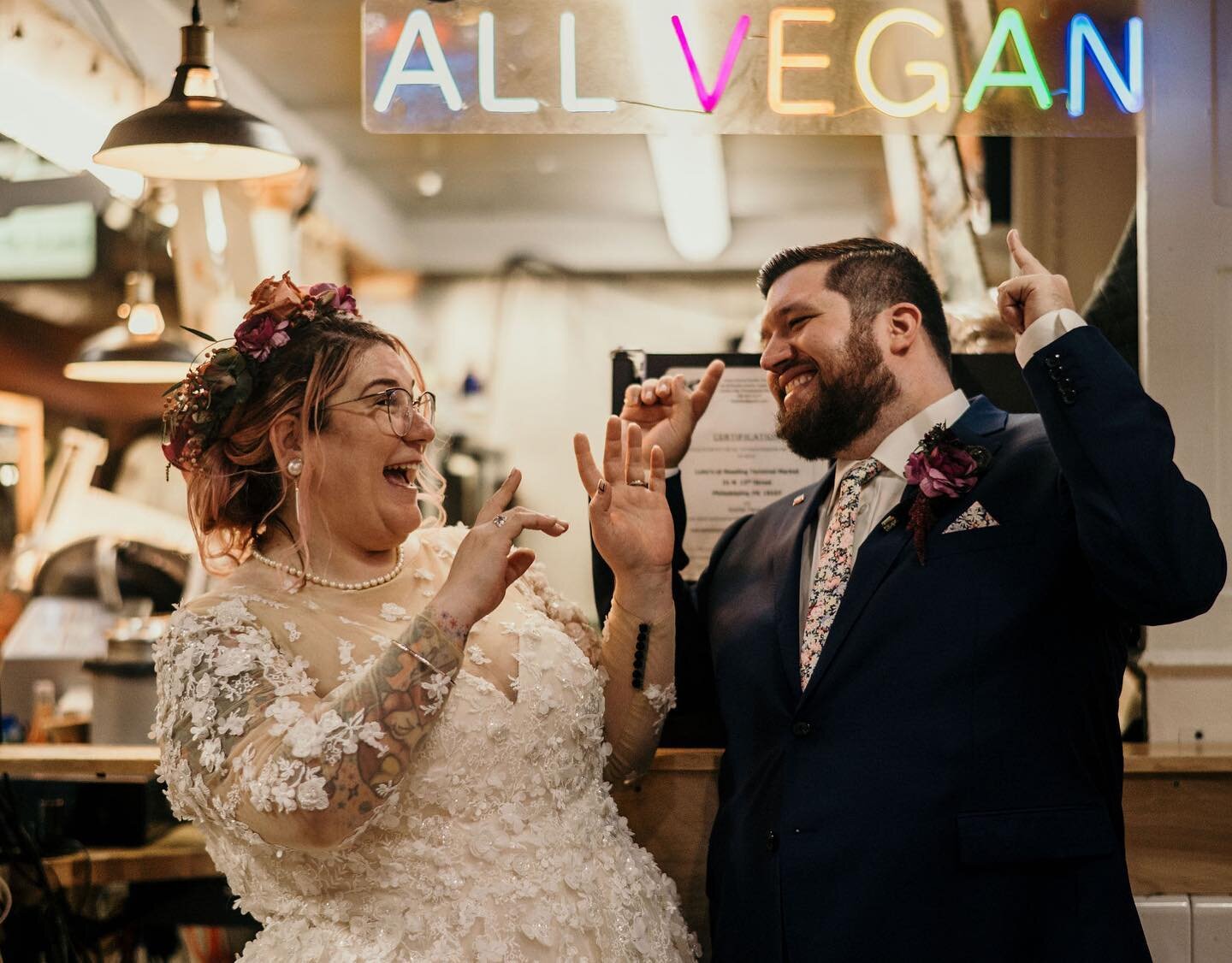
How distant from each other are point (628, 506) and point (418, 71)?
1.42 meters

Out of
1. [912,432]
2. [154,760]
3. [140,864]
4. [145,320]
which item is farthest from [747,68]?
[140,864]

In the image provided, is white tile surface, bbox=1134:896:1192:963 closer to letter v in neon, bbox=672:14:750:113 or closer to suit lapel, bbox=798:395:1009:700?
suit lapel, bbox=798:395:1009:700

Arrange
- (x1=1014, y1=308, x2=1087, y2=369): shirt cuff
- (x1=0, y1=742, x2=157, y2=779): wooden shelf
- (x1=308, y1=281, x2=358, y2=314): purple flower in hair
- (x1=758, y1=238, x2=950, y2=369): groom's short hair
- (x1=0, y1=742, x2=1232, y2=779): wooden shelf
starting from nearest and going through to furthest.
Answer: (x1=1014, y1=308, x2=1087, y2=369): shirt cuff
(x1=308, y1=281, x2=358, y2=314): purple flower in hair
(x1=758, y1=238, x2=950, y2=369): groom's short hair
(x1=0, y1=742, x2=1232, y2=779): wooden shelf
(x1=0, y1=742, x2=157, y2=779): wooden shelf

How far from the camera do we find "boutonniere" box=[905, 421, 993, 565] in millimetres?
2012

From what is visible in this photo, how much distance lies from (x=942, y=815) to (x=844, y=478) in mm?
643

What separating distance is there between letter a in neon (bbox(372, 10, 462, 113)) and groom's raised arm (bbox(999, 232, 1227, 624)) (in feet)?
5.77

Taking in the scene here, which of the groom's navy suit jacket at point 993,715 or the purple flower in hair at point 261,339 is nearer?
the groom's navy suit jacket at point 993,715

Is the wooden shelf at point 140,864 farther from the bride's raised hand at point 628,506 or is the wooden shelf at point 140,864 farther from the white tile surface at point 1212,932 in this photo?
the white tile surface at point 1212,932

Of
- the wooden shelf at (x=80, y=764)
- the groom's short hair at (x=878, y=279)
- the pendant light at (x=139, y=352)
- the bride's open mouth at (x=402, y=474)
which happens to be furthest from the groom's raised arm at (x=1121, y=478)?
the pendant light at (x=139, y=352)

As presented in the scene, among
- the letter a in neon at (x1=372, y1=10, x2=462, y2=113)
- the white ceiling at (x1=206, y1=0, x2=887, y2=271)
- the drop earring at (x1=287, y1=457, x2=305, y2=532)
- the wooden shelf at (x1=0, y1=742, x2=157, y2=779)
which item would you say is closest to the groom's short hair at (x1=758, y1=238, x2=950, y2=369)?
the drop earring at (x1=287, y1=457, x2=305, y2=532)

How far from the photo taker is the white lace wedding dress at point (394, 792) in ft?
5.76

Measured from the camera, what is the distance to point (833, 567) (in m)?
2.14

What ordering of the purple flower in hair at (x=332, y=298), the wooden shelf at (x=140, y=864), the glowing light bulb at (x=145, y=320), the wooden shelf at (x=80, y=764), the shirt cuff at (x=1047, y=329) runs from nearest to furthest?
the shirt cuff at (x=1047, y=329), the purple flower in hair at (x=332, y=298), the wooden shelf at (x=80, y=764), the wooden shelf at (x=140, y=864), the glowing light bulb at (x=145, y=320)

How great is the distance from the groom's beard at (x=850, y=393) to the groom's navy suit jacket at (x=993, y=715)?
22cm
